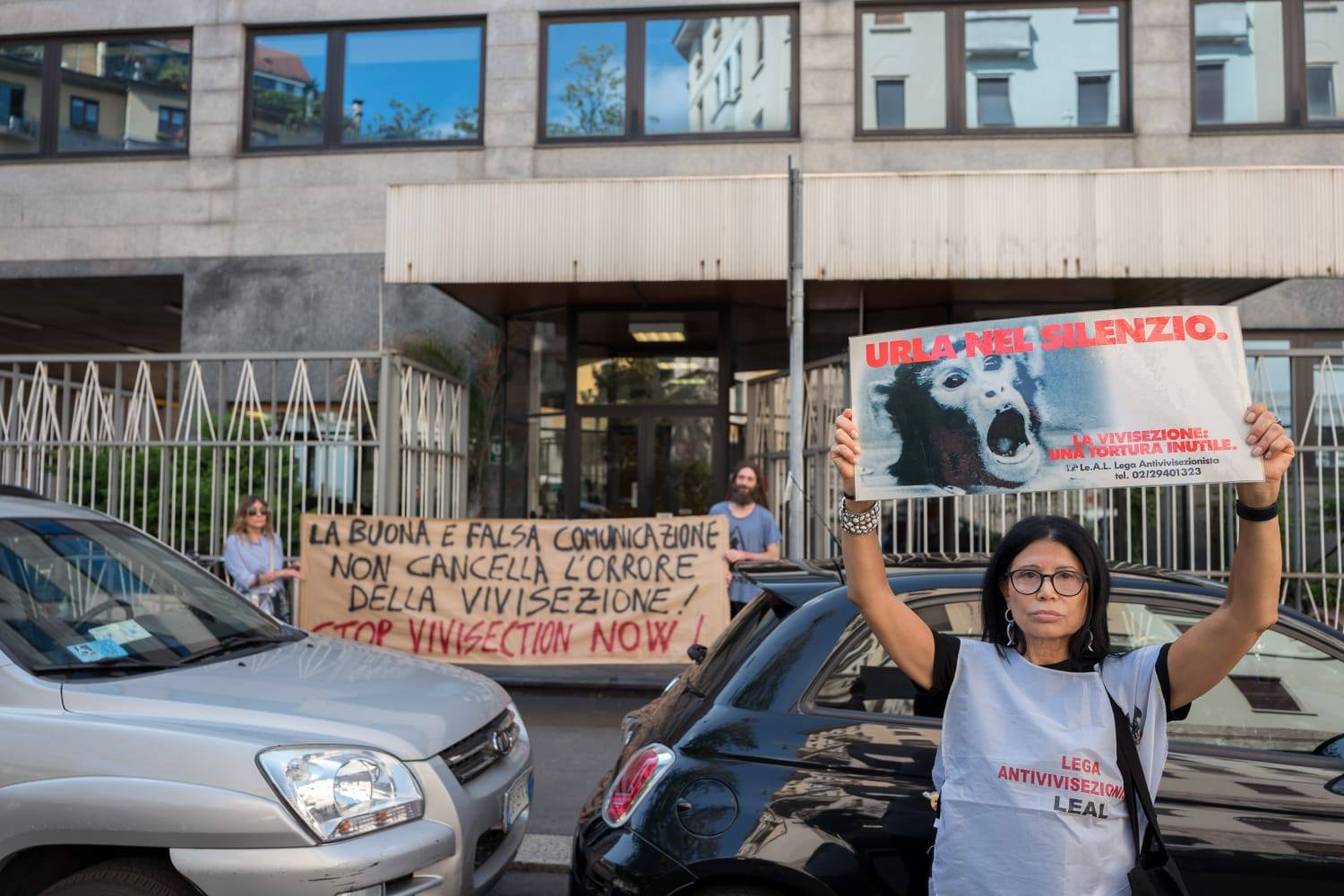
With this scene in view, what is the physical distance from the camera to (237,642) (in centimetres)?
434

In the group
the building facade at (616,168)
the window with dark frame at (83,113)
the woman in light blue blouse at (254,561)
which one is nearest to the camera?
the woman in light blue blouse at (254,561)

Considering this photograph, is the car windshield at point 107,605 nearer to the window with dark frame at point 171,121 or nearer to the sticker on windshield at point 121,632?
the sticker on windshield at point 121,632

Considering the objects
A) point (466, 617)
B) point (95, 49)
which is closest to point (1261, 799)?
point (466, 617)

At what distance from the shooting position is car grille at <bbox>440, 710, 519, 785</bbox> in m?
3.85

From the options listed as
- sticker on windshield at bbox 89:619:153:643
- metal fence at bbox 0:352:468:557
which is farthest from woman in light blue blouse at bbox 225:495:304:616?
sticker on windshield at bbox 89:619:153:643

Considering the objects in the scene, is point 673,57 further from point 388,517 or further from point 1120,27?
point 388,517

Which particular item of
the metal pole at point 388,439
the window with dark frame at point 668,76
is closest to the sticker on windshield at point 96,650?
the metal pole at point 388,439

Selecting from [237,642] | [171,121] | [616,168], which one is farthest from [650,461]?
[237,642]

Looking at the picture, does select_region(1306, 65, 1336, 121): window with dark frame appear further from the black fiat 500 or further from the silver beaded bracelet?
the silver beaded bracelet

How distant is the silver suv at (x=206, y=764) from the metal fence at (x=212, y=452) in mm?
5694

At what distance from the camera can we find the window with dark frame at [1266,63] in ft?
41.9

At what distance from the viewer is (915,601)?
3.43 m

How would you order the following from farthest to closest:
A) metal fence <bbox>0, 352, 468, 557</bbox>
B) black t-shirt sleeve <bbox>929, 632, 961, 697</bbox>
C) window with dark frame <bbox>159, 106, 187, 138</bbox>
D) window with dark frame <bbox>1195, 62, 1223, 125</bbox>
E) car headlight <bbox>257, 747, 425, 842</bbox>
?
window with dark frame <bbox>159, 106, 187, 138</bbox>
window with dark frame <bbox>1195, 62, 1223, 125</bbox>
metal fence <bbox>0, 352, 468, 557</bbox>
car headlight <bbox>257, 747, 425, 842</bbox>
black t-shirt sleeve <bbox>929, 632, 961, 697</bbox>

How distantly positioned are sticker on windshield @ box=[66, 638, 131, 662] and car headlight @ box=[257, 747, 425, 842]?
89 centimetres
